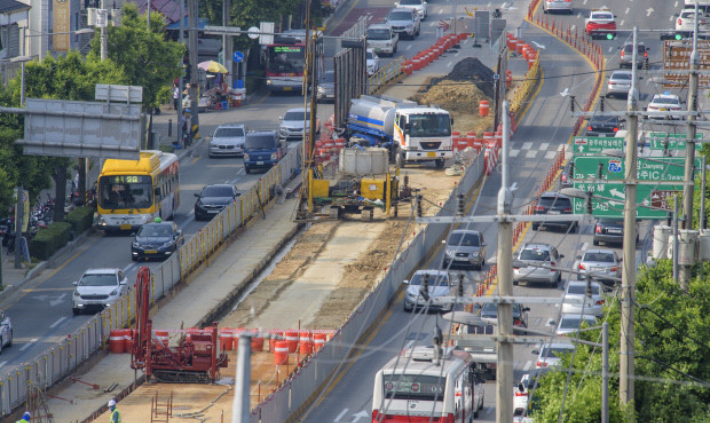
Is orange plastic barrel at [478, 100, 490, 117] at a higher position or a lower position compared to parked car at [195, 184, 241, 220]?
higher

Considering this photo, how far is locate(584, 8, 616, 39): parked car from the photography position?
87.6 metres

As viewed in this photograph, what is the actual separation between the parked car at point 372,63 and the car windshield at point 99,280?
3827 cm

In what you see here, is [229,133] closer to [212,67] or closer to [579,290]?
[212,67]

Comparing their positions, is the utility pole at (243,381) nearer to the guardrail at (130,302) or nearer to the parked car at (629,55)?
the guardrail at (130,302)

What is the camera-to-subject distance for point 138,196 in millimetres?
53531

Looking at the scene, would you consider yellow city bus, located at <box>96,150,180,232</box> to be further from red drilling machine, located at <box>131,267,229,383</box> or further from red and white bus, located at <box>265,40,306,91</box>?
red and white bus, located at <box>265,40,306,91</box>

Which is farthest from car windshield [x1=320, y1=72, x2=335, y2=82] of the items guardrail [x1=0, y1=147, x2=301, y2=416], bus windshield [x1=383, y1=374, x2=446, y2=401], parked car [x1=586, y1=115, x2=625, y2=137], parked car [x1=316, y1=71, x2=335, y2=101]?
bus windshield [x1=383, y1=374, x2=446, y2=401]

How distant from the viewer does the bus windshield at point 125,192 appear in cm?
5319

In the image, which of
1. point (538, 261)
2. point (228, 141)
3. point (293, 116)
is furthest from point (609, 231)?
point (293, 116)

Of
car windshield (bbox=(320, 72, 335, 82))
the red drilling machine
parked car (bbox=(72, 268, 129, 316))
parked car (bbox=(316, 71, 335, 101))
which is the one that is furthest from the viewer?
car windshield (bbox=(320, 72, 335, 82))

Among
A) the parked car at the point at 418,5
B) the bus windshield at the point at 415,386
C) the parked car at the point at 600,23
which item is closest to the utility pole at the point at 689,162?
the bus windshield at the point at 415,386

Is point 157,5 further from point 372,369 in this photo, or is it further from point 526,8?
point 372,369

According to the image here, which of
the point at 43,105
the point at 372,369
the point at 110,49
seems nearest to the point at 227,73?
the point at 110,49

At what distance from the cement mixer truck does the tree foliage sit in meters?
Result: 30.2
